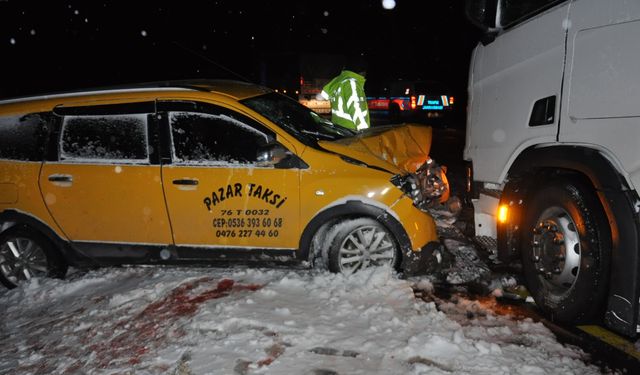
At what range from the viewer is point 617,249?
10.0 feet

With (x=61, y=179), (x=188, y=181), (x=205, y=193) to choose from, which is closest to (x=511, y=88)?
(x=205, y=193)

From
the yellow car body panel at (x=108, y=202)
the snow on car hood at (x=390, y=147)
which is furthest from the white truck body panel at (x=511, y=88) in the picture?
the yellow car body panel at (x=108, y=202)

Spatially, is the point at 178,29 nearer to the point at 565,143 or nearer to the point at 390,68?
the point at 390,68

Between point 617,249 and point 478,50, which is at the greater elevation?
point 478,50

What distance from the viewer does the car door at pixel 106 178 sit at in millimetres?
4492

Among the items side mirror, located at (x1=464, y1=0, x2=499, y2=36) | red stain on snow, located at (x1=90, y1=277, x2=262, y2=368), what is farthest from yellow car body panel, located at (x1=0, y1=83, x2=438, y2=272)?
side mirror, located at (x1=464, y1=0, x2=499, y2=36)

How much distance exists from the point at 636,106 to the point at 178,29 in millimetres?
35670

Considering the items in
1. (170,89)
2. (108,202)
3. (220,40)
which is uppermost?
(220,40)

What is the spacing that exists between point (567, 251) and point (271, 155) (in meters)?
2.44

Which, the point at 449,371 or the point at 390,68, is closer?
the point at 449,371

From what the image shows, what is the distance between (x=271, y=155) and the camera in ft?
14.1

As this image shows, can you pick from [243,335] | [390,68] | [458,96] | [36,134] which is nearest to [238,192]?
[243,335]

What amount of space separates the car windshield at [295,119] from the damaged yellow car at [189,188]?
0.04 metres

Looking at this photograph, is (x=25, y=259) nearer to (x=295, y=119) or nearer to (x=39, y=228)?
(x=39, y=228)
